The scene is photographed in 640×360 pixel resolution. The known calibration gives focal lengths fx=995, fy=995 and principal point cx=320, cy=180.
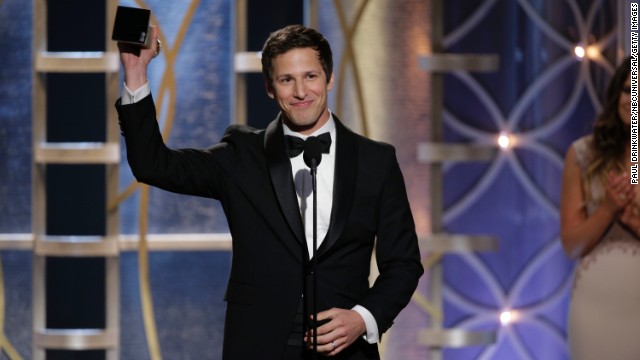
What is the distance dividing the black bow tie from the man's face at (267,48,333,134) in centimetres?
4

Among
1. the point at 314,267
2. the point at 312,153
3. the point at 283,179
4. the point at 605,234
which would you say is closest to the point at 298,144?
the point at 283,179

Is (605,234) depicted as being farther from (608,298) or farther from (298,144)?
(298,144)

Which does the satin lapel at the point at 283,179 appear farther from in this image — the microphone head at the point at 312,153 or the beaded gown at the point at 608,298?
the beaded gown at the point at 608,298

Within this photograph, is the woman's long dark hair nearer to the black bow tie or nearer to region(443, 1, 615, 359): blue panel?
region(443, 1, 615, 359): blue panel

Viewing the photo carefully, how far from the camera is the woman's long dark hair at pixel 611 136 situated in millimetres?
3285

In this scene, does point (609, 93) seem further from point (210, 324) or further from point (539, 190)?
point (210, 324)

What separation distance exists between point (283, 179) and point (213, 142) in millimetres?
1642

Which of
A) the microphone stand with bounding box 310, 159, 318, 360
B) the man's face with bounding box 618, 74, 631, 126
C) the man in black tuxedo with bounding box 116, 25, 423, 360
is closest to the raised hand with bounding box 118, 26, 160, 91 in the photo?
the man in black tuxedo with bounding box 116, 25, 423, 360

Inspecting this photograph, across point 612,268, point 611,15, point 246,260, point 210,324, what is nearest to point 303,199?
point 246,260

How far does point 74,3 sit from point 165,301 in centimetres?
119

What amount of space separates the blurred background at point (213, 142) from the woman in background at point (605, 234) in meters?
0.52

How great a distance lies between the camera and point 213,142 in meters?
3.78

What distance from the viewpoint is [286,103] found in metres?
2.22

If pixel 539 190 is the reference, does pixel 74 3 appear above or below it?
above
